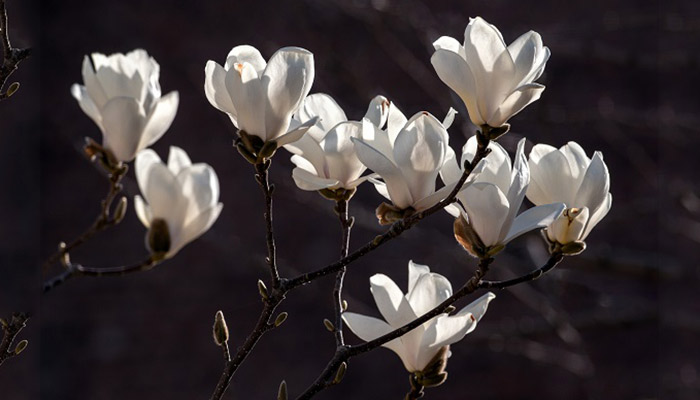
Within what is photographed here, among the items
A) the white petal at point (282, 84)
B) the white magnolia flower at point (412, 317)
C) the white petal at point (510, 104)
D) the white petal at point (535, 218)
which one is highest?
the white petal at point (282, 84)

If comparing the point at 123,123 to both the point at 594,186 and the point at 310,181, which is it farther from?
the point at 594,186

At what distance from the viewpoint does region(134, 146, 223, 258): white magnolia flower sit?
389 millimetres

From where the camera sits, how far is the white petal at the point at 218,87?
0.44m

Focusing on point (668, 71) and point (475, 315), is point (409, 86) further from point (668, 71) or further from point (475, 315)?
point (475, 315)

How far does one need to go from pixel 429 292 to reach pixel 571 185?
101 millimetres

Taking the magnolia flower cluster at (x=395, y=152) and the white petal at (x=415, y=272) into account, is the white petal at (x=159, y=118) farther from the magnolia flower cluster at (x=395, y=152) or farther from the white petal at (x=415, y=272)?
the white petal at (x=415, y=272)

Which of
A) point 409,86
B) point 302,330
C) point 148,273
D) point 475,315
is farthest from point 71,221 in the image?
point 475,315

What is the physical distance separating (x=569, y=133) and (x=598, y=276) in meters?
0.38

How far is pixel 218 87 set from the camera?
0.44m

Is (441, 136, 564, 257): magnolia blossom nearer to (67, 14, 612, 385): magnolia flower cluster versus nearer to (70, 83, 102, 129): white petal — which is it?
(67, 14, 612, 385): magnolia flower cluster

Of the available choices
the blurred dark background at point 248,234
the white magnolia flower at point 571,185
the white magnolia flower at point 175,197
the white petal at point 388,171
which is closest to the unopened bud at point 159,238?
the white magnolia flower at point 175,197

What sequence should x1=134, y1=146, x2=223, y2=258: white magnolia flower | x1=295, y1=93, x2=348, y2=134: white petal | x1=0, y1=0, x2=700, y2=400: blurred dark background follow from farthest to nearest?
x1=0, y1=0, x2=700, y2=400: blurred dark background < x1=295, y1=93, x2=348, y2=134: white petal < x1=134, y1=146, x2=223, y2=258: white magnolia flower

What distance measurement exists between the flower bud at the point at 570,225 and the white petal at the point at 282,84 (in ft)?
0.54

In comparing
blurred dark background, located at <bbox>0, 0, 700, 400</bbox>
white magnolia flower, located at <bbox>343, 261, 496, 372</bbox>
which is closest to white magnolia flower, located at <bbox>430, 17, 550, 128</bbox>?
white magnolia flower, located at <bbox>343, 261, 496, 372</bbox>
